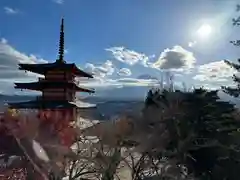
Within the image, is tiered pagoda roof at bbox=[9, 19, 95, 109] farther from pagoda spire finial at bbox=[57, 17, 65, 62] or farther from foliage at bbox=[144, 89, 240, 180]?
foliage at bbox=[144, 89, 240, 180]

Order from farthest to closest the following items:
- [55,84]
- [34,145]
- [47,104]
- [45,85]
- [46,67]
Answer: [45,85] < [55,84] < [46,67] < [47,104] < [34,145]

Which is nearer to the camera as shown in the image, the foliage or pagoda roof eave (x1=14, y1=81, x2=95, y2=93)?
the foliage

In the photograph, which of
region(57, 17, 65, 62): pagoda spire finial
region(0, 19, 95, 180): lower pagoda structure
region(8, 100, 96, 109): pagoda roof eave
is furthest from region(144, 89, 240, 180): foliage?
region(57, 17, 65, 62): pagoda spire finial

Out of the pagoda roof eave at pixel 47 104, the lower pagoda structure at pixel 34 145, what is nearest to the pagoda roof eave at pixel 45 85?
the pagoda roof eave at pixel 47 104

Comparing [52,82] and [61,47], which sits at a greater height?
[61,47]

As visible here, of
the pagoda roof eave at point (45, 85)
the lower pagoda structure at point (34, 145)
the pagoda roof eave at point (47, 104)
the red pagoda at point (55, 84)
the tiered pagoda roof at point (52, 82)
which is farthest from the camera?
the pagoda roof eave at point (45, 85)

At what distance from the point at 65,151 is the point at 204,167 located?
4775mm

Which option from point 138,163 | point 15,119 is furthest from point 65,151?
point 138,163

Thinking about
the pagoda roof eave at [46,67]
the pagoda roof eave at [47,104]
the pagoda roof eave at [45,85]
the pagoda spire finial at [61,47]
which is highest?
the pagoda spire finial at [61,47]

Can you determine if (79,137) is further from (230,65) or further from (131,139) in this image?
(230,65)

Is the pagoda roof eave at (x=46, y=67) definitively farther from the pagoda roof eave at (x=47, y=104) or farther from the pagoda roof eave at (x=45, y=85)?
the pagoda roof eave at (x=47, y=104)

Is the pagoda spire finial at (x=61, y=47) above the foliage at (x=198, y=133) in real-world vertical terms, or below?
above

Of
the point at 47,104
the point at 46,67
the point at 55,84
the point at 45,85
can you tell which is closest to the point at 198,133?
the point at 47,104

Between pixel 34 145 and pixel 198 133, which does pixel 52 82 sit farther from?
→ pixel 34 145
